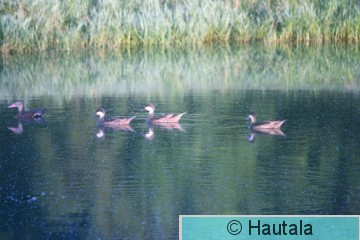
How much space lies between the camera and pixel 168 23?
2302 centimetres

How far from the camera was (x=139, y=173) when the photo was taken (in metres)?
11.0

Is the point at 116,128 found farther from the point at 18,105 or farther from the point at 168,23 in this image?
the point at 168,23

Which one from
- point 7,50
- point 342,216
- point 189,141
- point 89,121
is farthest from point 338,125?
point 7,50

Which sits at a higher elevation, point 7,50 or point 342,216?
point 342,216

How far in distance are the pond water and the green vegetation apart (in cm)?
228

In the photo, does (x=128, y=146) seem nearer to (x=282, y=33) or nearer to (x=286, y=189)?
(x=286, y=189)

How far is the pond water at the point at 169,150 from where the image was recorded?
953cm

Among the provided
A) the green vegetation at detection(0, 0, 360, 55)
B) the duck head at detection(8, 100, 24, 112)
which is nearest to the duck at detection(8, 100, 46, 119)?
the duck head at detection(8, 100, 24, 112)

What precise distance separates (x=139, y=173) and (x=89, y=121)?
3220mm

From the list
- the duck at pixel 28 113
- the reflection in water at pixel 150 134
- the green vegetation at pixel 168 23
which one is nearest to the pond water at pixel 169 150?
the reflection in water at pixel 150 134

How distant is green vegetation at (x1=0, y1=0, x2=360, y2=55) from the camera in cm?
2230

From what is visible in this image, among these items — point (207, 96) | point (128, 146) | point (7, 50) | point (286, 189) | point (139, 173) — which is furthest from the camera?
point (7, 50)

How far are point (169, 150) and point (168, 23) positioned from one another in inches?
439

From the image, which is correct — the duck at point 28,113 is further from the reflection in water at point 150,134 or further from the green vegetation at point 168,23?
the green vegetation at point 168,23
